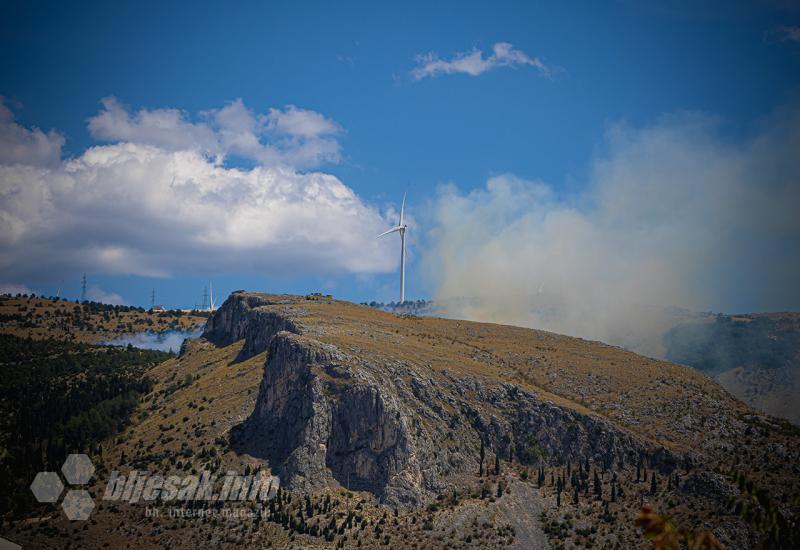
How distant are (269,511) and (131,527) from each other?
3208 cm

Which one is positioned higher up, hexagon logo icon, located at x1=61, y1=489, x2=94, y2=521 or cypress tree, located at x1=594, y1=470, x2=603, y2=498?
cypress tree, located at x1=594, y1=470, x2=603, y2=498

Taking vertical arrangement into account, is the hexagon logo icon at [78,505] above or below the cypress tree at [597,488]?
below

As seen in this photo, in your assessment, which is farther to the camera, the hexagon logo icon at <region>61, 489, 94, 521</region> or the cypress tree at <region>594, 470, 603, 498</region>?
the cypress tree at <region>594, 470, 603, 498</region>

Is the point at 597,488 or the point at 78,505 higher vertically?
the point at 597,488

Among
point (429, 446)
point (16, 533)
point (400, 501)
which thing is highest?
point (429, 446)

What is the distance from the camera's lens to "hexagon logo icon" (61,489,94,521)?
617 ft

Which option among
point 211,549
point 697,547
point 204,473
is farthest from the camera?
point 204,473

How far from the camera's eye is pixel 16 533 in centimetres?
18312

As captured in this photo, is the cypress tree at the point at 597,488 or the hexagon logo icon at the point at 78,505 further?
the cypress tree at the point at 597,488

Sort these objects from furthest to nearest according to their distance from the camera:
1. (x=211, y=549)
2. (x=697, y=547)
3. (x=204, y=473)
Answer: (x=204, y=473), (x=211, y=549), (x=697, y=547)

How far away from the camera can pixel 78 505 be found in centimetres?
19225

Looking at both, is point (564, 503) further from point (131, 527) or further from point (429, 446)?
point (131, 527)

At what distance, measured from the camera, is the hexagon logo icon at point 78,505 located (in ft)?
617

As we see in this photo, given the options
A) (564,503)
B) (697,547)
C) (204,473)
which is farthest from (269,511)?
(697,547)
